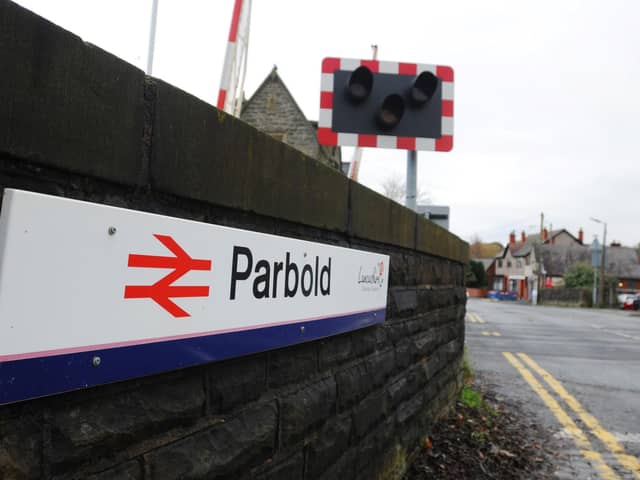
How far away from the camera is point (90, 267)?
4.08 ft

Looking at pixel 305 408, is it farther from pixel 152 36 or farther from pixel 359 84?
pixel 152 36

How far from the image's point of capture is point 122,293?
132 centimetres

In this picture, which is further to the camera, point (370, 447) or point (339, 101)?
point (339, 101)

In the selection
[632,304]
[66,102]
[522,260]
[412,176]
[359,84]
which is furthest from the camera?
[522,260]

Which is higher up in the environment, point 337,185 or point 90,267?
point 337,185

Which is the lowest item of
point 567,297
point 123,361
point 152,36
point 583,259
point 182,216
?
point 567,297

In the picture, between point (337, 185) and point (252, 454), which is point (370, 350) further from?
point (252, 454)

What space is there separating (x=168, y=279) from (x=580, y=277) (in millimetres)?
60905

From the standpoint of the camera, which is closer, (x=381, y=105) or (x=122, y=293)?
(x=122, y=293)

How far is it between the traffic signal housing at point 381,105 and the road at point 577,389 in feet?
9.75

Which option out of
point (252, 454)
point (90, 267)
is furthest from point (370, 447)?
point (90, 267)

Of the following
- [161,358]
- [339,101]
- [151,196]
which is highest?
[339,101]

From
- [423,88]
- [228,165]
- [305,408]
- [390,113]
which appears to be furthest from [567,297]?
[228,165]

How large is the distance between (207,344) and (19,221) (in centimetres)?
71
